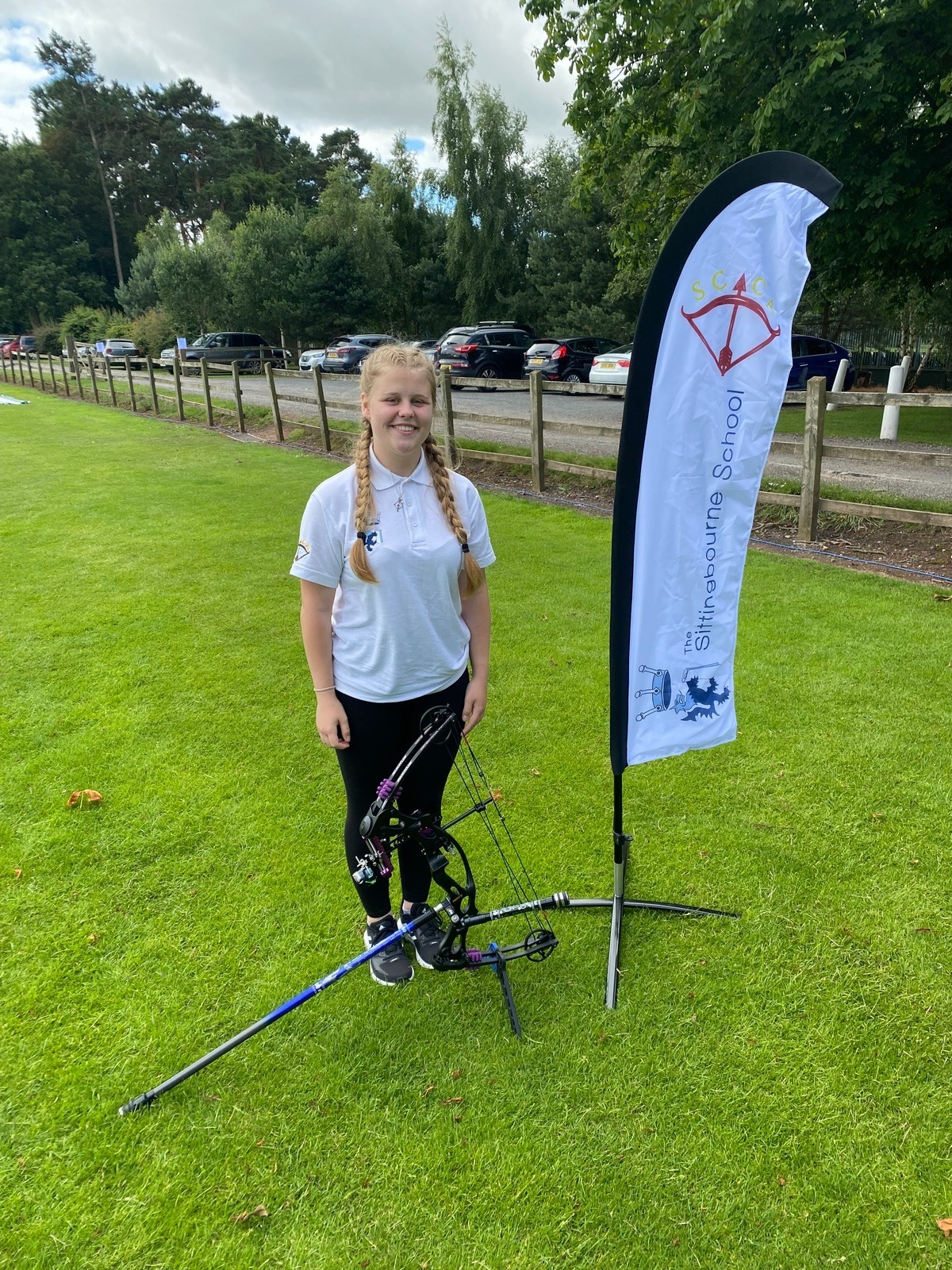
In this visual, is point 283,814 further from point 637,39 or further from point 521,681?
point 637,39

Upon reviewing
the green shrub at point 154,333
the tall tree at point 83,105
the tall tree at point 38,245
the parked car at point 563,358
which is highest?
the tall tree at point 83,105

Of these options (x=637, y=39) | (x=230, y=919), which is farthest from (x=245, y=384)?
(x=230, y=919)

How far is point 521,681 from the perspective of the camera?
14.9ft

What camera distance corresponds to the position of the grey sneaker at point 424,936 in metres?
2.54

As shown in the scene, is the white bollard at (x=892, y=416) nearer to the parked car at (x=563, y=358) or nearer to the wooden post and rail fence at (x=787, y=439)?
the wooden post and rail fence at (x=787, y=439)

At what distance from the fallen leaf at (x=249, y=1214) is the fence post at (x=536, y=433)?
7914 millimetres

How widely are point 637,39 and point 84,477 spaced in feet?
34.0

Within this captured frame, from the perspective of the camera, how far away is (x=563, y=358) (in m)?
21.9

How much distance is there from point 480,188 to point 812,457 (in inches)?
Answer: 1273

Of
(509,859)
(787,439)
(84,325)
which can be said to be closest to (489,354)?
(787,439)

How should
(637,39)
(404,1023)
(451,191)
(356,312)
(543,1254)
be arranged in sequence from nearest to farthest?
(543,1254) → (404,1023) → (637,39) → (451,191) → (356,312)

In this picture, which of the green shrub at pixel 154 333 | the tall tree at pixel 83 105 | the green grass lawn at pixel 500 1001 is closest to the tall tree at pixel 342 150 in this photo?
the tall tree at pixel 83 105

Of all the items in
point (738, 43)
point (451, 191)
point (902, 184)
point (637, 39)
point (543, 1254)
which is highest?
point (451, 191)

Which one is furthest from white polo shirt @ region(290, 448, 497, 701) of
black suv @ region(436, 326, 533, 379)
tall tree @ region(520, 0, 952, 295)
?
black suv @ region(436, 326, 533, 379)
